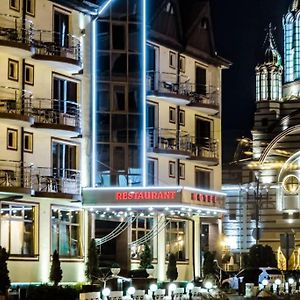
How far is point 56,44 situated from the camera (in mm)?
55812

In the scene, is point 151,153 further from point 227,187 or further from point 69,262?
point 227,187

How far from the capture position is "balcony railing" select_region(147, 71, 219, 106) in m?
65.8

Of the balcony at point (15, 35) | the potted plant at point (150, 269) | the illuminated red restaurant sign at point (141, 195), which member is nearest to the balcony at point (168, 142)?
Answer: the illuminated red restaurant sign at point (141, 195)

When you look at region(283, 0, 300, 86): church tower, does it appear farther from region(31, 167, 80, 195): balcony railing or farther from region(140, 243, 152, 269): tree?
region(31, 167, 80, 195): balcony railing

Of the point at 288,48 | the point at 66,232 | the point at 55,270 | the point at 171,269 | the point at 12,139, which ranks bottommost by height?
the point at 171,269

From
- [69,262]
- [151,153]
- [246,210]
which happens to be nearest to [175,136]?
[151,153]

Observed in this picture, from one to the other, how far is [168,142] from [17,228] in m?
15.9

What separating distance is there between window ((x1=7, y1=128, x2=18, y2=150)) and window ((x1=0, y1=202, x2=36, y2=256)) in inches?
109

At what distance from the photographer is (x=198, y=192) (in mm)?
59688

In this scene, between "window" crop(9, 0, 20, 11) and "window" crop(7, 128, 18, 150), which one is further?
"window" crop(9, 0, 20, 11)

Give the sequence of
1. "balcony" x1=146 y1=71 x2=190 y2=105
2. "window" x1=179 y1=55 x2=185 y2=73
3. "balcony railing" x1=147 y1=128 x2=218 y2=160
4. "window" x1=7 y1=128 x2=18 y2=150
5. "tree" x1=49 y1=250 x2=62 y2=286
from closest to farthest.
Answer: "window" x1=7 y1=128 x2=18 y2=150 → "tree" x1=49 y1=250 x2=62 y2=286 → "balcony railing" x1=147 y1=128 x2=218 y2=160 → "balcony" x1=146 y1=71 x2=190 y2=105 → "window" x1=179 y1=55 x2=185 y2=73

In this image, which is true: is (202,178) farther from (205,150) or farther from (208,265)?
(208,265)

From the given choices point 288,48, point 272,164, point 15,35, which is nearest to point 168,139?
point 15,35

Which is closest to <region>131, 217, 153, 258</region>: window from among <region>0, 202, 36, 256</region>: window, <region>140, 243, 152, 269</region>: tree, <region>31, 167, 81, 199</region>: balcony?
<region>140, 243, 152, 269</region>: tree
